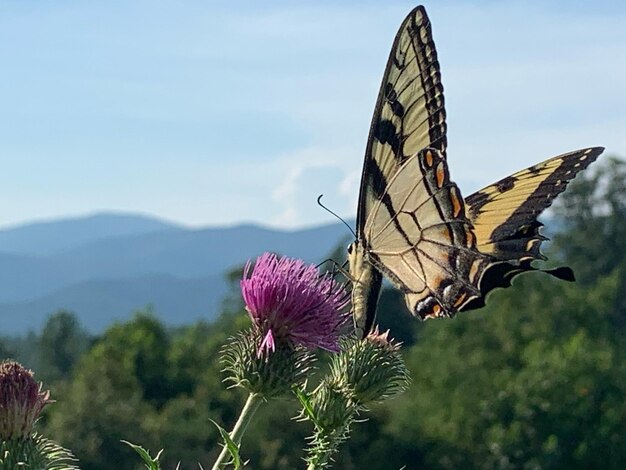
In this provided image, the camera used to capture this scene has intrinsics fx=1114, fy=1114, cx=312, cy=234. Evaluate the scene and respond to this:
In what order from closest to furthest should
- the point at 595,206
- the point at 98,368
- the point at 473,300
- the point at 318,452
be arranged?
the point at 318,452
the point at 473,300
the point at 98,368
the point at 595,206

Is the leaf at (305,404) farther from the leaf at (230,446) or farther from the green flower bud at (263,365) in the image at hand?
the leaf at (230,446)

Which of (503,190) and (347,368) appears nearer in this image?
(347,368)

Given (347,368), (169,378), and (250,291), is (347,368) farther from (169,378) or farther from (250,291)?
(169,378)

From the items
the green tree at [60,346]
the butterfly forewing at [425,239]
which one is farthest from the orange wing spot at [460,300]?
the green tree at [60,346]

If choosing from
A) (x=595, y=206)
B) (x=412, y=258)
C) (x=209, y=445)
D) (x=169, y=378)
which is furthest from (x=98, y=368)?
(x=412, y=258)

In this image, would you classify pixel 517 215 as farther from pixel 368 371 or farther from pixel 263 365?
pixel 263 365

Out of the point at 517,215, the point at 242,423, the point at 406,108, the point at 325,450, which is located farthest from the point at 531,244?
the point at 242,423

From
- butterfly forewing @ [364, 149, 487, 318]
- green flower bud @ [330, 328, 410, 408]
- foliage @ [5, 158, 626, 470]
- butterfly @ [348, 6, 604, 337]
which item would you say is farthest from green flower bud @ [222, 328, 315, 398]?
foliage @ [5, 158, 626, 470]
